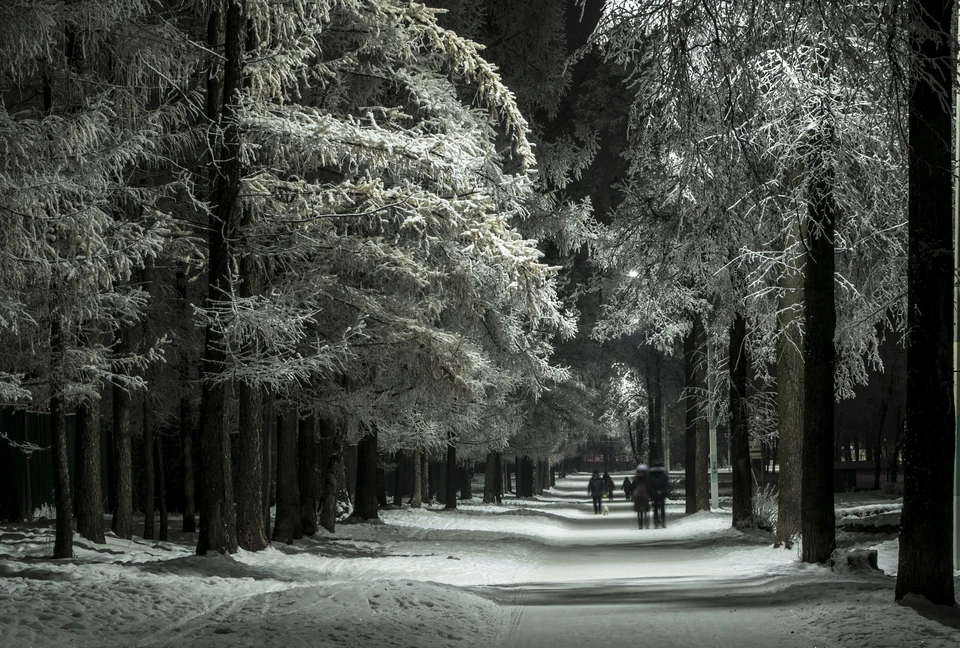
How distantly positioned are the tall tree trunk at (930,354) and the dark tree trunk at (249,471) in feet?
32.7

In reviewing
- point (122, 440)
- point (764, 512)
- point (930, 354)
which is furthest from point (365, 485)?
point (930, 354)

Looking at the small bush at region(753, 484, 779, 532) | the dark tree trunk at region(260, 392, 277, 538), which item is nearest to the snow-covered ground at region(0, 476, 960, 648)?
the dark tree trunk at region(260, 392, 277, 538)

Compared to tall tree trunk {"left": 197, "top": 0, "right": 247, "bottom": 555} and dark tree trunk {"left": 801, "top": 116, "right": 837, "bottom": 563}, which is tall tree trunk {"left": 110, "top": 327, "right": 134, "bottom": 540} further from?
dark tree trunk {"left": 801, "top": 116, "right": 837, "bottom": 563}

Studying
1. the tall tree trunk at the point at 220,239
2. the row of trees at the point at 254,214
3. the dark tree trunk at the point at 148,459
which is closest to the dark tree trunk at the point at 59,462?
the row of trees at the point at 254,214

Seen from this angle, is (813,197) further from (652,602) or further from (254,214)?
(254,214)

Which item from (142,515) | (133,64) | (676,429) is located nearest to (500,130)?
(133,64)

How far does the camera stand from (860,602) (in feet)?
37.3

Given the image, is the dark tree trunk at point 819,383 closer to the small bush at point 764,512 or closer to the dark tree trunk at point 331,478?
the small bush at point 764,512

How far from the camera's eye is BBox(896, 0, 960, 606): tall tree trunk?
10.7m

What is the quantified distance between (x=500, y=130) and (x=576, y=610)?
13.2m

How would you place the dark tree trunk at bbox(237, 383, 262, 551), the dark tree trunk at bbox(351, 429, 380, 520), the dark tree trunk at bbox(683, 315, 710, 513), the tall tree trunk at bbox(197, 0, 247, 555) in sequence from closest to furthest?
1. the tall tree trunk at bbox(197, 0, 247, 555)
2. the dark tree trunk at bbox(237, 383, 262, 551)
3. the dark tree trunk at bbox(351, 429, 380, 520)
4. the dark tree trunk at bbox(683, 315, 710, 513)

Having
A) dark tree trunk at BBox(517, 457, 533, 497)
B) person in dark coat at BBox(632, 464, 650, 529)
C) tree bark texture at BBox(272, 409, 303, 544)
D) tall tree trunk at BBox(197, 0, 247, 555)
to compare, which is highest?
tall tree trunk at BBox(197, 0, 247, 555)

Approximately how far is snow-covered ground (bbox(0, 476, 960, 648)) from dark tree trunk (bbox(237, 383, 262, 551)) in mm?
466

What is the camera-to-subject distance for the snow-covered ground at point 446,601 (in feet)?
32.7
